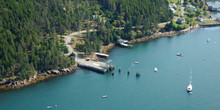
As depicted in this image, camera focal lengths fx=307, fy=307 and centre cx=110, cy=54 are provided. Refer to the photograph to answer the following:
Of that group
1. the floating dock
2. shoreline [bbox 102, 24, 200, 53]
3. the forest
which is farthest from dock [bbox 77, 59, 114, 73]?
the floating dock

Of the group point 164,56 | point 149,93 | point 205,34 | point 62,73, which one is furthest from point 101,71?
point 205,34

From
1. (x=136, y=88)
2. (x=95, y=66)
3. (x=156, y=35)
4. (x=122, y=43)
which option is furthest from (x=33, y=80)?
(x=156, y=35)

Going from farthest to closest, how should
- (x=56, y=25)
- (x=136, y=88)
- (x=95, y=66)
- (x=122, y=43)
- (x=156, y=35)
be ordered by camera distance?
(x=156, y=35) → (x=56, y=25) → (x=122, y=43) → (x=95, y=66) → (x=136, y=88)

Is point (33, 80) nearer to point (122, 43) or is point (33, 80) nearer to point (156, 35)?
point (122, 43)

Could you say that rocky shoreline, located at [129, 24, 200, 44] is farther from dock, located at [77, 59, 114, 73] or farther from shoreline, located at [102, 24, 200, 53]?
dock, located at [77, 59, 114, 73]

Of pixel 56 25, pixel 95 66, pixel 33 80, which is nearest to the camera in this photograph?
pixel 33 80

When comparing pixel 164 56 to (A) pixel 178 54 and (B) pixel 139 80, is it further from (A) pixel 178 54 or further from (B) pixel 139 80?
(B) pixel 139 80

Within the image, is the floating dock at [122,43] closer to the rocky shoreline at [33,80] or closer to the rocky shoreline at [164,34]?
the rocky shoreline at [164,34]
